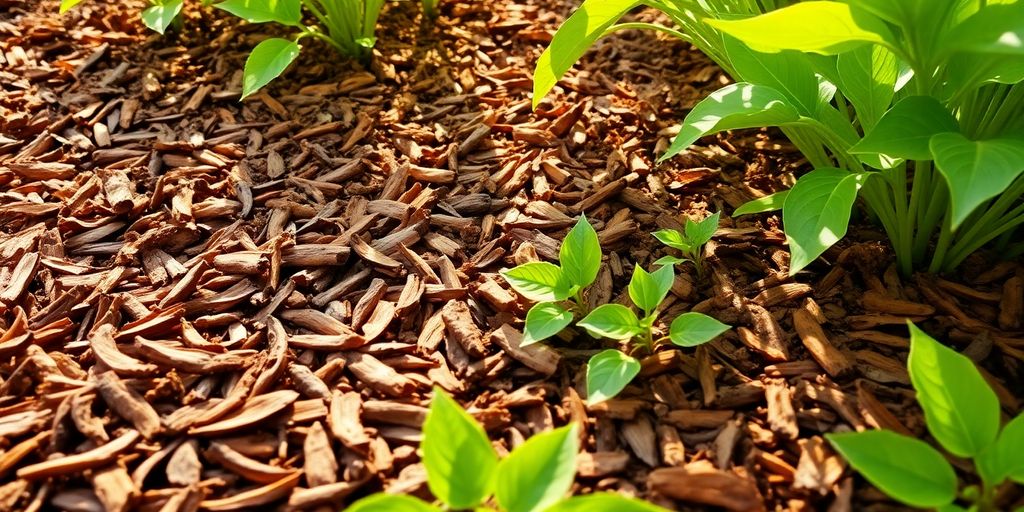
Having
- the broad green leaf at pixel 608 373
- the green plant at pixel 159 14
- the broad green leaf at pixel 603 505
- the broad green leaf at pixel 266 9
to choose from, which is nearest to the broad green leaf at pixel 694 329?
the broad green leaf at pixel 608 373

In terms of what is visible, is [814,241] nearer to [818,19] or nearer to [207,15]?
[818,19]

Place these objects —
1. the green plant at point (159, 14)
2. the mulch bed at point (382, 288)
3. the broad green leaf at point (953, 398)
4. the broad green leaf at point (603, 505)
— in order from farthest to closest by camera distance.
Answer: the green plant at point (159, 14) → the mulch bed at point (382, 288) → the broad green leaf at point (953, 398) → the broad green leaf at point (603, 505)

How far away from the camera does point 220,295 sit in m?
1.66

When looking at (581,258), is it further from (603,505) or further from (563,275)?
(603,505)

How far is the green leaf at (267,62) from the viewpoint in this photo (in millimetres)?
2117

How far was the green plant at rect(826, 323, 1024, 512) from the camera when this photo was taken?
1.12 m

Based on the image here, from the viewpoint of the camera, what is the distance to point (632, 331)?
1.44 meters

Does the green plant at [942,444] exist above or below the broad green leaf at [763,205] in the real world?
below

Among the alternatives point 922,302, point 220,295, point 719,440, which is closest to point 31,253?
point 220,295

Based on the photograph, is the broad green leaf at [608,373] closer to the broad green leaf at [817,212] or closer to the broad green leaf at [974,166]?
the broad green leaf at [817,212]

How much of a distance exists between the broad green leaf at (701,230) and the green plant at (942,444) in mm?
530

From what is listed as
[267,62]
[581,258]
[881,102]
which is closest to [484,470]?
[581,258]

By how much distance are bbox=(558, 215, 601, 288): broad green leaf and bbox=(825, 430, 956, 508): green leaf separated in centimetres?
57

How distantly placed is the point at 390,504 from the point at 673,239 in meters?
0.90
